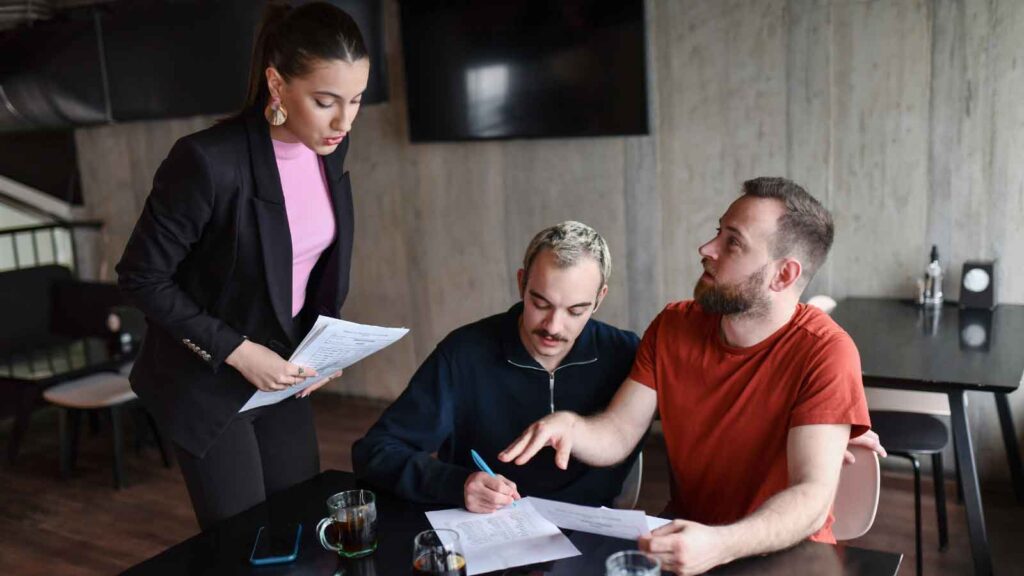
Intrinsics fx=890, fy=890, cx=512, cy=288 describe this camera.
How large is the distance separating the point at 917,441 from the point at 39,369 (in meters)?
3.85

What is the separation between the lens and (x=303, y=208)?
6.15 ft

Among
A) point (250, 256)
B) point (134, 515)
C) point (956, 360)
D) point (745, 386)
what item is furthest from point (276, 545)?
point (134, 515)

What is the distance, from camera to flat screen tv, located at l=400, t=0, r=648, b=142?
3762 millimetres

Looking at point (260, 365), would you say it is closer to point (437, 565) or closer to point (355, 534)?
point (355, 534)

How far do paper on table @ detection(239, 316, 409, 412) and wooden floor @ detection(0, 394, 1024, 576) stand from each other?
165cm

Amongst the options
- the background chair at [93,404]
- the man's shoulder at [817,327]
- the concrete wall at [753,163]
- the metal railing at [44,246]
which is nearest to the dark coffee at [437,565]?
the man's shoulder at [817,327]

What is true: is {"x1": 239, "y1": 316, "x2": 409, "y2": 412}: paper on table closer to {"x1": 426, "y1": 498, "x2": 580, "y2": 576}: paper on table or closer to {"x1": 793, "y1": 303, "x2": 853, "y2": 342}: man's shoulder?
{"x1": 426, "y1": 498, "x2": 580, "y2": 576}: paper on table

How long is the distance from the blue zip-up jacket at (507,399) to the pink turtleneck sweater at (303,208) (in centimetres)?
33

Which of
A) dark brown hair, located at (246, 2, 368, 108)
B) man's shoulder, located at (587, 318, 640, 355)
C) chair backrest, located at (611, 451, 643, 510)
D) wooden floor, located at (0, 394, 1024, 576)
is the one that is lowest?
wooden floor, located at (0, 394, 1024, 576)

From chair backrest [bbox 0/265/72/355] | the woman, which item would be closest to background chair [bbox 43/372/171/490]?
chair backrest [bbox 0/265/72/355]

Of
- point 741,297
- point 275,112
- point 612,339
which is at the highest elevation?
point 275,112

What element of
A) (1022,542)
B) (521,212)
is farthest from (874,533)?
(521,212)

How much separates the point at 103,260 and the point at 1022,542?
5165mm

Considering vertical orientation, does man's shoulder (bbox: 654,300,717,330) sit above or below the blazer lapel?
below
